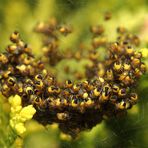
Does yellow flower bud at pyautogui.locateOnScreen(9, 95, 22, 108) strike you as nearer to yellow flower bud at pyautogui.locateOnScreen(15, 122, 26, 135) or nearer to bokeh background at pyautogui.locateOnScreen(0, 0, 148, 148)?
yellow flower bud at pyautogui.locateOnScreen(15, 122, 26, 135)

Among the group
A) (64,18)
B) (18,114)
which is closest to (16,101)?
(18,114)

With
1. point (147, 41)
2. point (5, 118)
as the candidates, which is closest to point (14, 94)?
point (5, 118)

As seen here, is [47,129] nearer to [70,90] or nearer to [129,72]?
[70,90]

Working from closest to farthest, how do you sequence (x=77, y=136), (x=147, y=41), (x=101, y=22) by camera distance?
(x=77, y=136) < (x=147, y=41) < (x=101, y=22)

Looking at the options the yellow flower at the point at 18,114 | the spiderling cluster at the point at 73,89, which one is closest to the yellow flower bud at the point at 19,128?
the yellow flower at the point at 18,114

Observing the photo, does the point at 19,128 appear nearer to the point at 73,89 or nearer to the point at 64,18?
the point at 73,89

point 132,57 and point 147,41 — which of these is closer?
point 132,57

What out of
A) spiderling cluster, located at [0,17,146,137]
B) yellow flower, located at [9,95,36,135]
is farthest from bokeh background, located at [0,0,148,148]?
yellow flower, located at [9,95,36,135]

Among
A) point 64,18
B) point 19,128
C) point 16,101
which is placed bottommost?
point 19,128

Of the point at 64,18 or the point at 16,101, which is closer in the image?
the point at 16,101
